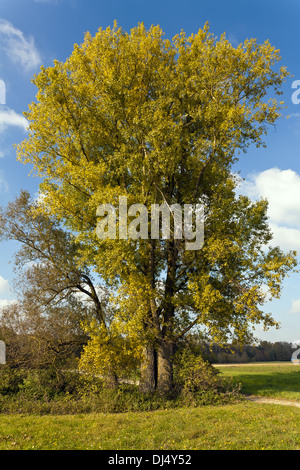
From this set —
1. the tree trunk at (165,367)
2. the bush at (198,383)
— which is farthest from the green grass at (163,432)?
the tree trunk at (165,367)

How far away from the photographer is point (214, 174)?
1923 cm

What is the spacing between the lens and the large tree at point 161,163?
1703 centimetres

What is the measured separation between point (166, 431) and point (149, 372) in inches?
323

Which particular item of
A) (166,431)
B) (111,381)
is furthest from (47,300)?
(166,431)

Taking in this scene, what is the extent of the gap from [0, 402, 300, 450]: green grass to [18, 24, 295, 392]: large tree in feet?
13.1

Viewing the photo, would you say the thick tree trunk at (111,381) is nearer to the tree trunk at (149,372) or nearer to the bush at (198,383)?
the tree trunk at (149,372)

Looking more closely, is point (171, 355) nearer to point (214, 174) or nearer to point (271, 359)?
point (214, 174)

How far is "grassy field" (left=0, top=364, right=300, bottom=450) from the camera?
9719 millimetres

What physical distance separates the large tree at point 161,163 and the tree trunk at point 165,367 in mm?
55

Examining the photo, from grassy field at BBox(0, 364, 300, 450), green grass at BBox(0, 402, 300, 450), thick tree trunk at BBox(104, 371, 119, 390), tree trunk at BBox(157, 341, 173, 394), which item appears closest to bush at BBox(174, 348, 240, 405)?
tree trunk at BBox(157, 341, 173, 394)

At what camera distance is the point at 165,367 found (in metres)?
18.8
